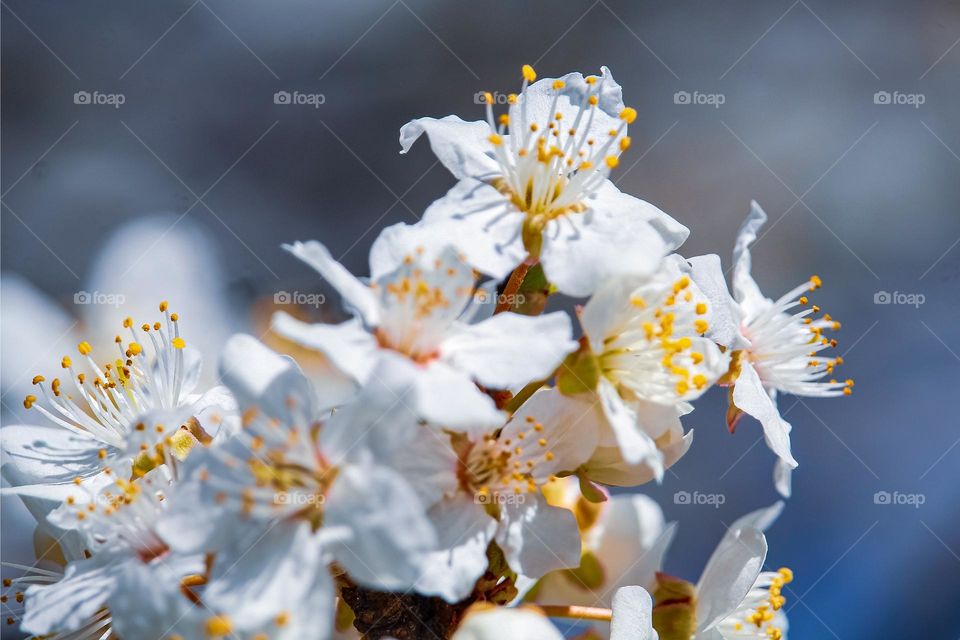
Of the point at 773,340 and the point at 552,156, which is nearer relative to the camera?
the point at 552,156

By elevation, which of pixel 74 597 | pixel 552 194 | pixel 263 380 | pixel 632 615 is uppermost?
pixel 552 194

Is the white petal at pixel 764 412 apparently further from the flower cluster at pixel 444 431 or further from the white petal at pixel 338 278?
the white petal at pixel 338 278

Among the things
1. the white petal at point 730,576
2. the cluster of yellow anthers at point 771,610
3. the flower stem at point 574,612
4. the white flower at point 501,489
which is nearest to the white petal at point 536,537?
the white flower at point 501,489

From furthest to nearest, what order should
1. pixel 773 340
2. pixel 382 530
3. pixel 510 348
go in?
pixel 773 340 → pixel 510 348 → pixel 382 530

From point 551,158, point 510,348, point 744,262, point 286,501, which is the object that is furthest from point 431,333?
point 744,262

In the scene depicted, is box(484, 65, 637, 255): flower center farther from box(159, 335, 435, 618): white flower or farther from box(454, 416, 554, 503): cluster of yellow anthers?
box(159, 335, 435, 618): white flower

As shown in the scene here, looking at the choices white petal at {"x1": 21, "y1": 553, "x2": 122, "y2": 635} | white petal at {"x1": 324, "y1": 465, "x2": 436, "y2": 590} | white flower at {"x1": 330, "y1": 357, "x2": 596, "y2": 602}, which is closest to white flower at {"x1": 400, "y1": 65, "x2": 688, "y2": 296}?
white flower at {"x1": 330, "y1": 357, "x2": 596, "y2": 602}

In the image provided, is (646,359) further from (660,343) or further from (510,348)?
(510,348)
